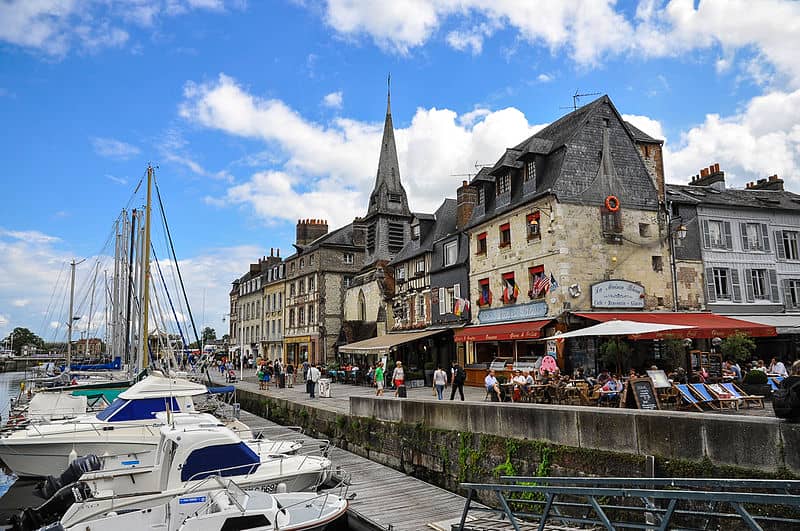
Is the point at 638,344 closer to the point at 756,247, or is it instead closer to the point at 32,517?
the point at 756,247

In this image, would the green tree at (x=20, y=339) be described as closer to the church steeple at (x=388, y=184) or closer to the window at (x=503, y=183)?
the church steeple at (x=388, y=184)

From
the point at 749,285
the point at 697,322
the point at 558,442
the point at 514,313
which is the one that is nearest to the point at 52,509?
the point at 558,442

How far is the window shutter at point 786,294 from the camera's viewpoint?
21.0 metres

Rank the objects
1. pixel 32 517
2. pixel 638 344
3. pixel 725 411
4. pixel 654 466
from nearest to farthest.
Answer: pixel 654 466 < pixel 32 517 < pixel 725 411 < pixel 638 344

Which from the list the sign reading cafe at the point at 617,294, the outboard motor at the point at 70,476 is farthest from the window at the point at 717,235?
the outboard motor at the point at 70,476

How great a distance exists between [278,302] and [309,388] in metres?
26.4

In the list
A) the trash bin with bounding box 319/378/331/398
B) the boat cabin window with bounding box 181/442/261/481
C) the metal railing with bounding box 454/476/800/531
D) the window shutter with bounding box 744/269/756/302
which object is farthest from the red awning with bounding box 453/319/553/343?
the boat cabin window with bounding box 181/442/261/481

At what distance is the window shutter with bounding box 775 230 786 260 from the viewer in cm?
2133

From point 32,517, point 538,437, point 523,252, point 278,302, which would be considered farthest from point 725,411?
point 278,302

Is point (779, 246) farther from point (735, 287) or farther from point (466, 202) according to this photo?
point (466, 202)

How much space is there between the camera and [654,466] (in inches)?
278

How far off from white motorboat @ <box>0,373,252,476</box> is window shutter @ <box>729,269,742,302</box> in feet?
57.8

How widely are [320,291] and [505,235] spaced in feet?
68.0

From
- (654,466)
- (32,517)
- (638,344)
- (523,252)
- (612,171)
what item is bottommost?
(32,517)
